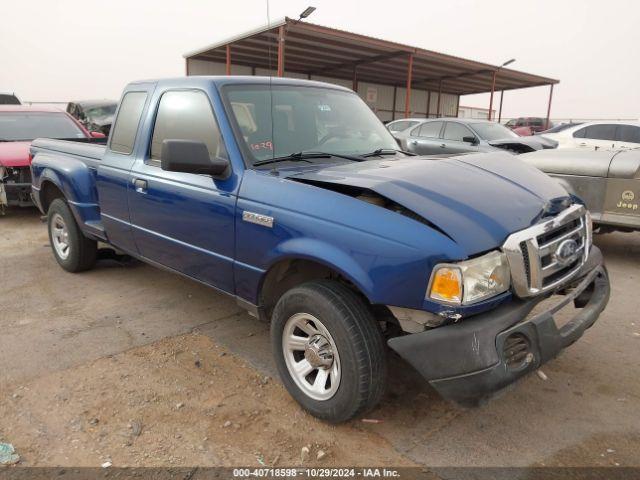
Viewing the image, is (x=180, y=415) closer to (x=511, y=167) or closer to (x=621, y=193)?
(x=511, y=167)

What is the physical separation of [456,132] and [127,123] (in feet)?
26.0

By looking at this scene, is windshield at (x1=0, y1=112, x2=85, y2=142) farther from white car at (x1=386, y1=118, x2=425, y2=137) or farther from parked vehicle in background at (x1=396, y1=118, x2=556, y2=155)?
white car at (x1=386, y1=118, x2=425, y2=137)

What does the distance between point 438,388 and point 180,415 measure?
1.47 meters

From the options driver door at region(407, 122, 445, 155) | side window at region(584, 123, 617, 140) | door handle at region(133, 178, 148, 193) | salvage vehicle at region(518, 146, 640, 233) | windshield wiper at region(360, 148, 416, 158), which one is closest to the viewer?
windshield wiper at region(360, 148, 416, 158)

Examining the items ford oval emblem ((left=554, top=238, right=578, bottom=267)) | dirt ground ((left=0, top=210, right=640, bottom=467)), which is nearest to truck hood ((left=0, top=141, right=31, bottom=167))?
dirt ground ((left=0, top=210, right=640, bottom=467))

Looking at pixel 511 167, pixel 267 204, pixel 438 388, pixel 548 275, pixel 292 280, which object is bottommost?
pixel 438 388

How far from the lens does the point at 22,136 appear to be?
26.8 ft

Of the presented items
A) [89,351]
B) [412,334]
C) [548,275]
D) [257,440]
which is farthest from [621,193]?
[89,351]

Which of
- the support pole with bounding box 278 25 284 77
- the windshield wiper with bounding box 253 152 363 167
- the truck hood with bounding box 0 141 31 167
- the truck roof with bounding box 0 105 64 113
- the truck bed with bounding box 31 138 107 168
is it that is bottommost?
the truck hood with bounding box 0 141 31 167

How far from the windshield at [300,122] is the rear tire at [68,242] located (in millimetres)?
2629

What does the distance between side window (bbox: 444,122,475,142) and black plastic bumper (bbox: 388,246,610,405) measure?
8.48m

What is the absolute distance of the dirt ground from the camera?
2439 mm

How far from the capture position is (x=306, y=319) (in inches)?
106

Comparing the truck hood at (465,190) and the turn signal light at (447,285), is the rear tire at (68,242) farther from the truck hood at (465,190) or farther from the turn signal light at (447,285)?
the turn signal light at (447,285)
